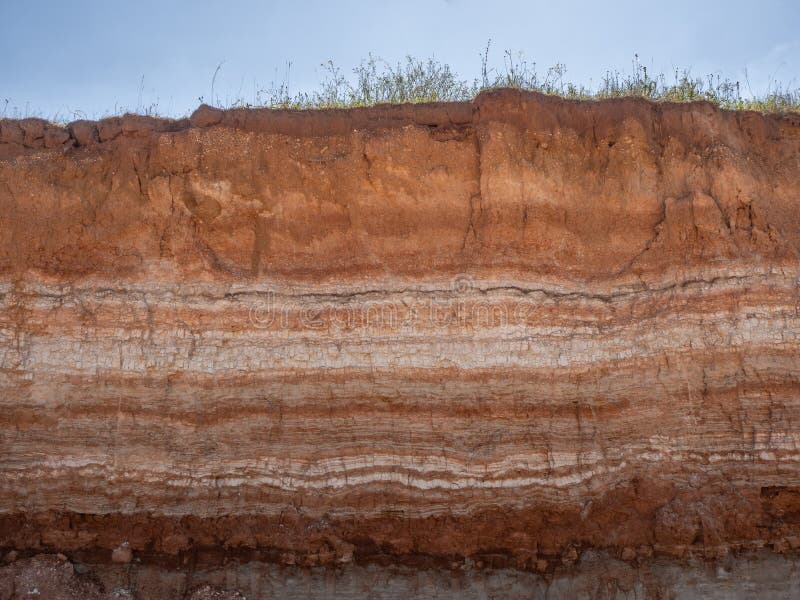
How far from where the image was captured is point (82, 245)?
20.9 ft

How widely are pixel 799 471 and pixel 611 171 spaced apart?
267 cm

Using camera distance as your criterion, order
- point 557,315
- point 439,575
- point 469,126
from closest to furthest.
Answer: point 439,575
point 557,315
point 469,126

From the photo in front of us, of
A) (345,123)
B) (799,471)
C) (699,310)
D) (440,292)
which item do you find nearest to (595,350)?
(699,310)

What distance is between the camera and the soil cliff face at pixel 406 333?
225 inches

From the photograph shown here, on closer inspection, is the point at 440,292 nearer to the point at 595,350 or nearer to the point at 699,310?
the point at 595,350

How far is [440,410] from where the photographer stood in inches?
230

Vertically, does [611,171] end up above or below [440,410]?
above

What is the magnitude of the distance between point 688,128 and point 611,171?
30.3 inches

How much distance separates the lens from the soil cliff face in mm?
5707

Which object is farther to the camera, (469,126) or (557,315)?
(469,126)

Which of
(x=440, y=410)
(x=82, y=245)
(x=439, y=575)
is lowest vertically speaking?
(x=439, y=575)

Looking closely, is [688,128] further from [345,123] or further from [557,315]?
[345,123]

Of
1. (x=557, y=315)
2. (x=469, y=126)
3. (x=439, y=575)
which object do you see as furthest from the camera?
(x=469, y=126)

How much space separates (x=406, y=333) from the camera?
236 inches
